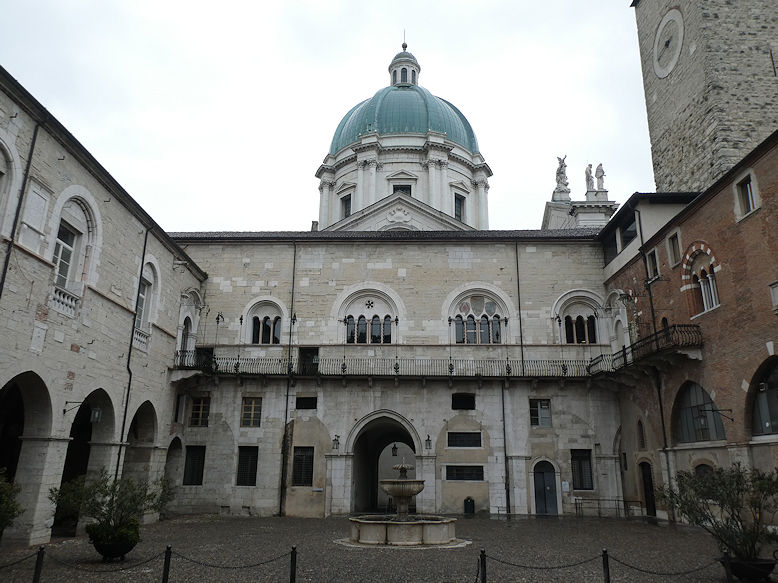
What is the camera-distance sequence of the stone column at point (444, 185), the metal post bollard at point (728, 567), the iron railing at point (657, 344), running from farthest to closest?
the stone column at point (444, 185) < the iron railing at point (657, 344) < the metal post bollard at point (728, 567)

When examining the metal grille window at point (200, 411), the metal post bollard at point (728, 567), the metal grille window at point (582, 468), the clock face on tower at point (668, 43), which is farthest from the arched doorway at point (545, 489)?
the clock face on tower at point (668, 43)

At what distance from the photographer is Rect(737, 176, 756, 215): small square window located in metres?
17.3

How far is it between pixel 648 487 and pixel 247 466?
1598cm

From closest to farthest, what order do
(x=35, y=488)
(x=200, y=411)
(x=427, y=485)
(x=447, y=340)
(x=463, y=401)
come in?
(x=35, y=488) < (x=427, y=485) < (x=200, y=411) < (x=463, y=401) < (x=447, y=340)

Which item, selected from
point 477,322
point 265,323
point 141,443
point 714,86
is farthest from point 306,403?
point 714,86

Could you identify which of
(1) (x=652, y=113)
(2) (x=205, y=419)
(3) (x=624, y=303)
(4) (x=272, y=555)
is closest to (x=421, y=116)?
(1) (x=652, y=113)

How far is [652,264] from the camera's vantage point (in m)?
22.7

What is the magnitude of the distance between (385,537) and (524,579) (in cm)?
473

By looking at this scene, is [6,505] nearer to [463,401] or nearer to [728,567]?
[728,567]

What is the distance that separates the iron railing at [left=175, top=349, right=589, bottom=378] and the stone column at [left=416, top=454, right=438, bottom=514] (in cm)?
354

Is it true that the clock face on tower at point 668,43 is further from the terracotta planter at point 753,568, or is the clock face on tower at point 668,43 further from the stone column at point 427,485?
the terracotta planter at point 753,568

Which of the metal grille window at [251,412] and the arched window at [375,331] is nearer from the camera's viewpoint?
the metal grille window at [251,412]

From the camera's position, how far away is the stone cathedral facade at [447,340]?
17453 mm

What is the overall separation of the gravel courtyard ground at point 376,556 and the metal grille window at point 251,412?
5.67 m
